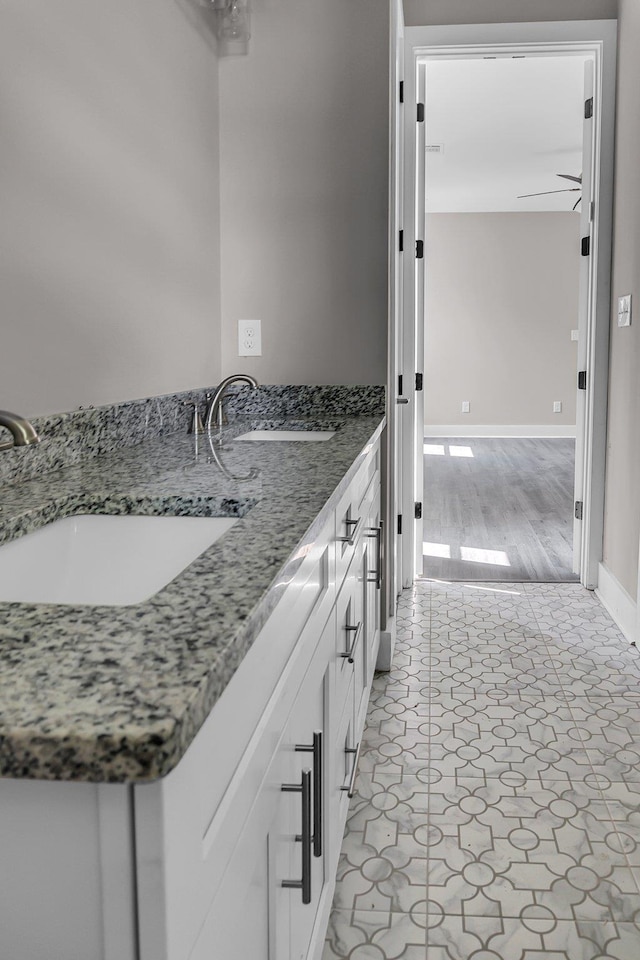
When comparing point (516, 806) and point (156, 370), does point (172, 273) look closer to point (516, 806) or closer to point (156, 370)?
point (156, 370)

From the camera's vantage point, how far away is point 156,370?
84.2 inches

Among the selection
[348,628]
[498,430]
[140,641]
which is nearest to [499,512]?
[348,628]

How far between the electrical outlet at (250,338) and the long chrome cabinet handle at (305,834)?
190 centimetres

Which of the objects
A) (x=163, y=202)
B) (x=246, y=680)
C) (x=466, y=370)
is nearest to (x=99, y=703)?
(x=246, y=680)

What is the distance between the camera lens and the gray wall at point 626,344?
2990 millimetres

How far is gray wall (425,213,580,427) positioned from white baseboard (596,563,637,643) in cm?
608

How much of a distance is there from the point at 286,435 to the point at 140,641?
1.86m

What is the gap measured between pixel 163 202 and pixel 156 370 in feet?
1.41

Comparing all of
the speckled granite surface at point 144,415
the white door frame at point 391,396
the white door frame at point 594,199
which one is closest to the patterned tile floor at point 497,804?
the white door frame at point 391,396

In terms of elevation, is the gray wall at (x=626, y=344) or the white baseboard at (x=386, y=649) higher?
the gray wall at (x=626, y=344)

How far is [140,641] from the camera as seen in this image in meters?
0.59

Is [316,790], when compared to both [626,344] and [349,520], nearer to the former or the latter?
[349,520]

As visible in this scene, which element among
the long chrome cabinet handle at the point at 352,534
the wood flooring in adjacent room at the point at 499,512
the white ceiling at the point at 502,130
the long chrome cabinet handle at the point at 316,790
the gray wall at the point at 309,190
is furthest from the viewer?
the white ceiling at the point at 502,130

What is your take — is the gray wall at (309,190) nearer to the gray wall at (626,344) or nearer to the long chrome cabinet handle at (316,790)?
the gray wall at (626,344)
